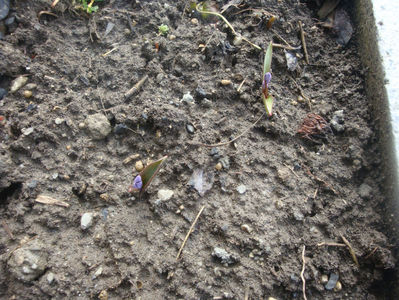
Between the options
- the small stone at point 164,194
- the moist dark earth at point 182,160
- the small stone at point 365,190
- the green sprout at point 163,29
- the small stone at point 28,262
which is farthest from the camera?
the green sprout at point 163,29

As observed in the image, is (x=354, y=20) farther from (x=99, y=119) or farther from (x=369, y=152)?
(x=99, y=119)

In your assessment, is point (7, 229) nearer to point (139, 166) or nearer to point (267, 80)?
point (139, 166)

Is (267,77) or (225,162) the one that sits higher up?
(267,77)

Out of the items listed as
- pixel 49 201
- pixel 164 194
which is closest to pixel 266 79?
pixel 164 194

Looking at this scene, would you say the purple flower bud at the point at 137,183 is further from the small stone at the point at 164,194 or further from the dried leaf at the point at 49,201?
the dried leaf at the point at 49,201

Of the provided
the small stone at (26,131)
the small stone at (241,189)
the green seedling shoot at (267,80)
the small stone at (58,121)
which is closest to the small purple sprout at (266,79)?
the green seedling shoot at (267,80)
